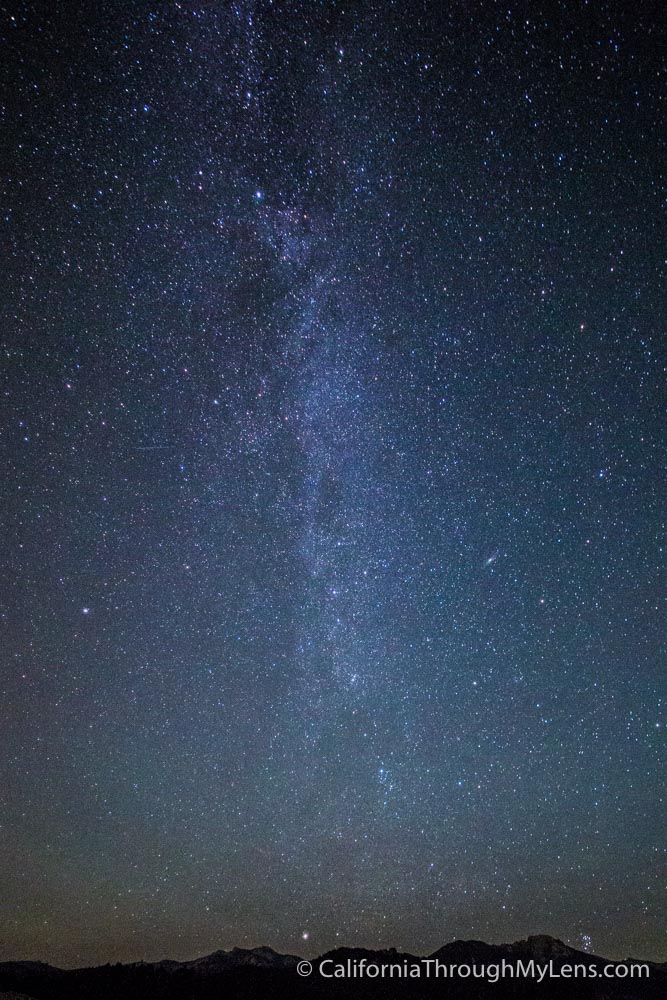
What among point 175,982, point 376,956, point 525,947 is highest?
point 175,982

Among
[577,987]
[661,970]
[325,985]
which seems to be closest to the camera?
[325,985]

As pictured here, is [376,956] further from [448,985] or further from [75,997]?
[75,997]

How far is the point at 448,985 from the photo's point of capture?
90.4 feet

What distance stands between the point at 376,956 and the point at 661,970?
795 inches

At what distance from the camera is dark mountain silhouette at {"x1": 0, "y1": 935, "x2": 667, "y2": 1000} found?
808 inches

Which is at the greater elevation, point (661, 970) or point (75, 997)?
point (75, 997)

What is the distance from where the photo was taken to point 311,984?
85.0 feet

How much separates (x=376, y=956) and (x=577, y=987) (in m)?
11.9

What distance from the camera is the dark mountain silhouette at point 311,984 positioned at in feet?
67.3

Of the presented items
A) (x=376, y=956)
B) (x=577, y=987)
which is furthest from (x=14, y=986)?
(x=577, y=987)

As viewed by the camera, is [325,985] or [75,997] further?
[325,985]

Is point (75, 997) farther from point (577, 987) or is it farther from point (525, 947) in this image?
point (525, 947)

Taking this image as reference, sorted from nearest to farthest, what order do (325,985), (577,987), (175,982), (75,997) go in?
(75,997), (175,982), (325,985), (577,987)

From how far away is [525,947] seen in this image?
Result: 5062 centimetres
